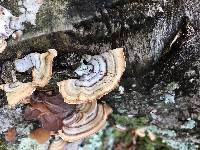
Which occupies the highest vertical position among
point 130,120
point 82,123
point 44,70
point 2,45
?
point 2,45

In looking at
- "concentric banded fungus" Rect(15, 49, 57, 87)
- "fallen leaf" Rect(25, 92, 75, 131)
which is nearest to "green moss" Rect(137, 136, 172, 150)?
"fallen leaf" Rect(25, 92, 75, 131)

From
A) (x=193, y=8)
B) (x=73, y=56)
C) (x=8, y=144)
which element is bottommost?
(x=8, y=144)

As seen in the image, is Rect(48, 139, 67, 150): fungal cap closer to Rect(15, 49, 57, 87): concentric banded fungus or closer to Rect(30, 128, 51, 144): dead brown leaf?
Rect(30, 128, 51, 144): dead brown leaf

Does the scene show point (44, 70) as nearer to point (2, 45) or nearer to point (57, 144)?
point (2, 45)

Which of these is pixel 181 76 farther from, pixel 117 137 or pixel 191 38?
pixel 117 137

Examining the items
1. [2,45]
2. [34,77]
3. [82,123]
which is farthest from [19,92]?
[82,123]

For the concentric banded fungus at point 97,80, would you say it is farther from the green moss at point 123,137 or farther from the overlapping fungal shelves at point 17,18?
the green moss at point 123,137

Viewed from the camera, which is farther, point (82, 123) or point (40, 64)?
point (82, 123)

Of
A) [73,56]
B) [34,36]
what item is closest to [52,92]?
[73,56]
